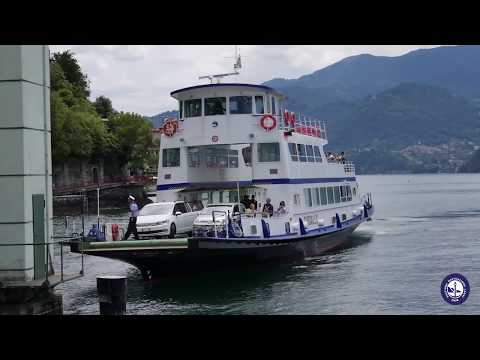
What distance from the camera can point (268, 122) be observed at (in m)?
27.6

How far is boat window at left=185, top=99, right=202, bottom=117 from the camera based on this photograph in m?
27.9

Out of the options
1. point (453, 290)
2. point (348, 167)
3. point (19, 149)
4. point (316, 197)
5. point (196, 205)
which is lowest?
point (453, 290)

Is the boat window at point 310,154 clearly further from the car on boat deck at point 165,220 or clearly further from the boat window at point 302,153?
the car on boat deck at point 165,220

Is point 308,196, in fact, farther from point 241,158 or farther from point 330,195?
point 330,195

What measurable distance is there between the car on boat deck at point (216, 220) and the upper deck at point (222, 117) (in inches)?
142

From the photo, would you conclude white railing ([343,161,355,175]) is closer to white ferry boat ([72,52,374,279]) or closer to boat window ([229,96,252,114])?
white ferry boat ([72,52,374,279])

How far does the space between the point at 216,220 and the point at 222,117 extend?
19.3 ft

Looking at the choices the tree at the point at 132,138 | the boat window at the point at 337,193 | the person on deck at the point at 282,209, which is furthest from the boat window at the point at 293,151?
the tree at the point at 132,138

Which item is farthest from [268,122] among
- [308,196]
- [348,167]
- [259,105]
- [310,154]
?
[348,167]
